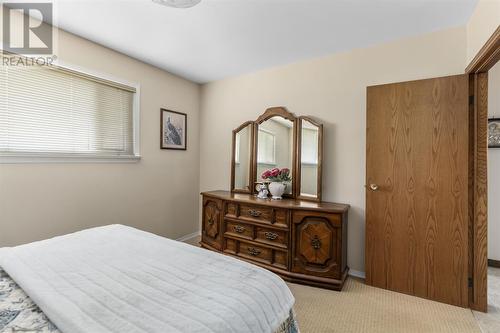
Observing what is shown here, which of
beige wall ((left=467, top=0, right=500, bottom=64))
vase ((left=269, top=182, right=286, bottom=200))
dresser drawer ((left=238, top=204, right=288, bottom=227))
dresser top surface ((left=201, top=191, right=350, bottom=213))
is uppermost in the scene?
beige wall ((left=467, top=0, right=500, bottom=64))

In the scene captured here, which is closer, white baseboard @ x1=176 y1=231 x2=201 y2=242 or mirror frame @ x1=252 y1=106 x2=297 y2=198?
mirror frame @ x1=252 y1=106 x2=297 y2=198

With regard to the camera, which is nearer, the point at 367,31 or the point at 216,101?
the point at 367,31

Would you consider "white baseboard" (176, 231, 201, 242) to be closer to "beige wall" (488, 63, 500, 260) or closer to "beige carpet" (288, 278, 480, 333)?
"beige carpet" (288, 278, 480, 333)

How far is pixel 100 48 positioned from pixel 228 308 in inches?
116

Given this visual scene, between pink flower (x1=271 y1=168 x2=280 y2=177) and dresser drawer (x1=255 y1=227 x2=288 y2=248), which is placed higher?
pink flower (x1=271 y1=168 x2=280 y2=177)

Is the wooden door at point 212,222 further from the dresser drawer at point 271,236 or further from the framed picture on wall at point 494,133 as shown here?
the framed picture on wall at point 494,133

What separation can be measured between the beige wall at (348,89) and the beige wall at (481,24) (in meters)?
0.12

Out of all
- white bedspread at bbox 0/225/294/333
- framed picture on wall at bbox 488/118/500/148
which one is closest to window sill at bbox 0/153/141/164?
white bedspread at bbox 0/225/294/333

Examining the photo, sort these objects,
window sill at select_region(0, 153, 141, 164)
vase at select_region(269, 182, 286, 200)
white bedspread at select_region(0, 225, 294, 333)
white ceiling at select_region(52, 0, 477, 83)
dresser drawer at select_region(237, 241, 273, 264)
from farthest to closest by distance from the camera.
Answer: vase at select_region(269, 182, 286, 200) < dresser drawer at select_region(237, 241, 273, 264) < window sill at select_region(0, 153, 141, 164) < white ceiling at select_region(52, 0, 477, 83) < white bedspread at select_region(0, 225, 294, 333)

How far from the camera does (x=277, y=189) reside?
296 centimetres

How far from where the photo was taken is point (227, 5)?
78.7 inches

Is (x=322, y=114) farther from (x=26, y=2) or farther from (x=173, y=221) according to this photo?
(x=26, y=2)

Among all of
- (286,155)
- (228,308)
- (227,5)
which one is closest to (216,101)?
(286,155)

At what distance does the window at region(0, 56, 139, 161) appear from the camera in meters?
2.14
